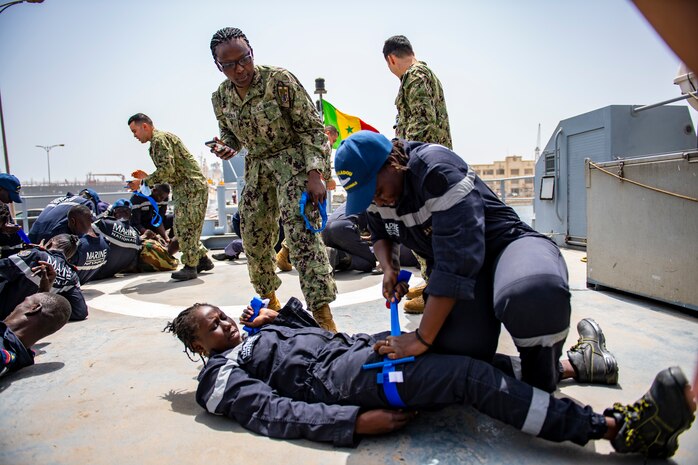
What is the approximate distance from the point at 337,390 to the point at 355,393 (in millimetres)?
88

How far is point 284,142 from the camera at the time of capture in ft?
9.67

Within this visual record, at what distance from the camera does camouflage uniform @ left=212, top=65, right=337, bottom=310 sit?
9.33 ft

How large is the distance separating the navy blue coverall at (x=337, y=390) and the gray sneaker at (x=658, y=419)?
0.07 m


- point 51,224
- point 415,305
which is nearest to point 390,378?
point 415,305

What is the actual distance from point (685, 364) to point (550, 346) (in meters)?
1.00

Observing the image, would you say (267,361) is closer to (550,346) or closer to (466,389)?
(466,389)

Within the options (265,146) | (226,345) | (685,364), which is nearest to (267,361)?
(226,345)

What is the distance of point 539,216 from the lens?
6.39 meters

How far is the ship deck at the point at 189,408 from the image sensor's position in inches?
62.4

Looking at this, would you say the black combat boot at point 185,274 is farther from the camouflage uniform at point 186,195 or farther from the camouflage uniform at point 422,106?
the camouflage uniform at point 422,106

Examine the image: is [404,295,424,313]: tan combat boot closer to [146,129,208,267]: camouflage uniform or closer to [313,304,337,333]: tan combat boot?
[313,304,337,333]: tan combat boot

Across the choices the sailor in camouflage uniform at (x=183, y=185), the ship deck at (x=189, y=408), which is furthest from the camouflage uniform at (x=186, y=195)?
the ship deck at (x=189, y=408)

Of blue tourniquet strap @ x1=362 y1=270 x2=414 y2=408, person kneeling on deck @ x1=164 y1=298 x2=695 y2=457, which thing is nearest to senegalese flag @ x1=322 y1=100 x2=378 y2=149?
person kneeling on deck @ x1=164 y1=298 x2=695 y2=457

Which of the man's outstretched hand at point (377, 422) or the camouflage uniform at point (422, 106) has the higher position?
the camouflage uniform at point (422, 106)
